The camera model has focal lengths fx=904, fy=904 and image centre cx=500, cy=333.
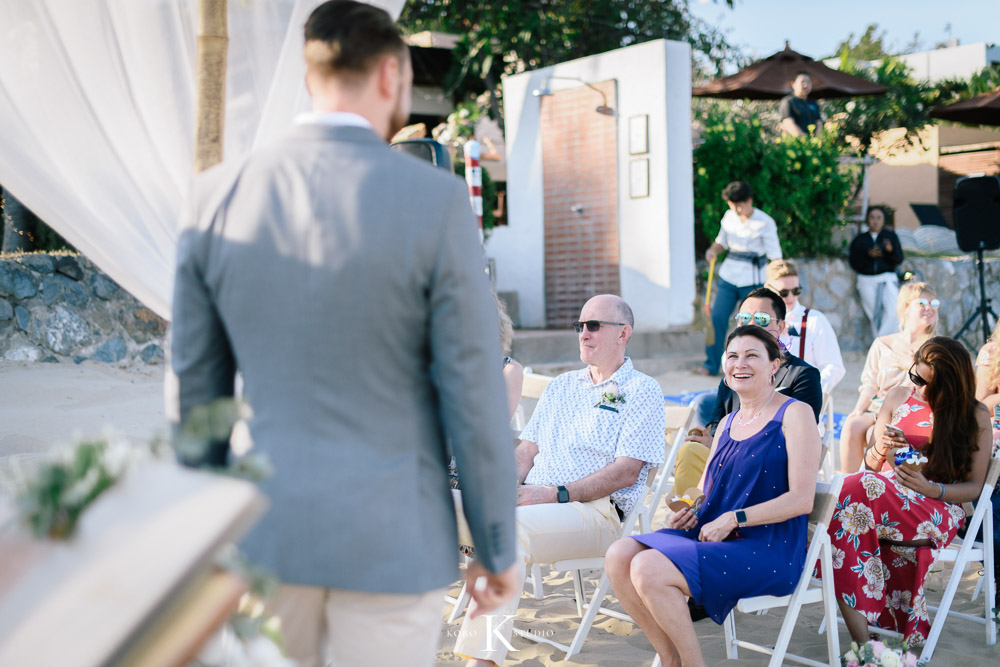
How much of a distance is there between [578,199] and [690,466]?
6.70m

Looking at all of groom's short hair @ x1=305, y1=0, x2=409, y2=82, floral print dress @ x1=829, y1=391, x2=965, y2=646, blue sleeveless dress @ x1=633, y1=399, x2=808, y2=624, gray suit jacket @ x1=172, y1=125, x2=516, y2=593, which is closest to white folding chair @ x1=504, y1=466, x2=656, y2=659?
blue sleeveless dress @ x1=633, y1=399, x2=808, y2=624

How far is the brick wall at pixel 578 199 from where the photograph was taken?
1011 centimetres

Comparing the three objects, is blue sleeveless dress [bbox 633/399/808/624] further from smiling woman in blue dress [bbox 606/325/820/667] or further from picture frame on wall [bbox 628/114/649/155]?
picture frame on wall [bbox 628/114/649/155]

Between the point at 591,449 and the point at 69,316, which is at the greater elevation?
the point at 69,316

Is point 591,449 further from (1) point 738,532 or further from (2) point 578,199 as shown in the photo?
(2) point 578,199

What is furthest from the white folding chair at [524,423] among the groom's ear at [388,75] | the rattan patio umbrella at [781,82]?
the rattan patio umbrella at [781,82]

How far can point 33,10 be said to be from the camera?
11.3 feet

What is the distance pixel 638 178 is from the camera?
9.81 meters

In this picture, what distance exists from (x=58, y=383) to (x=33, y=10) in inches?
144

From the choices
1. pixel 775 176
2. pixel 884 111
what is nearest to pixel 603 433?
pixel 775 176

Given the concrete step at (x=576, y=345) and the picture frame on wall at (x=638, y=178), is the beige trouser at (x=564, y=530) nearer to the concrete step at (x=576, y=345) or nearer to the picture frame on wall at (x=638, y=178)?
the concrete step at (x=576, y=345)

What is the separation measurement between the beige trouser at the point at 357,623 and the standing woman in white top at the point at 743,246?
6812 mm

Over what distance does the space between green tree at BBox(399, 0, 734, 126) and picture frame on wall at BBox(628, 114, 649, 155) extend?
3.06m

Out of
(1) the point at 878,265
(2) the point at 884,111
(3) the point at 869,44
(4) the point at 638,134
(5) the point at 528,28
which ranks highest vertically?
(3) the point at 869,44
